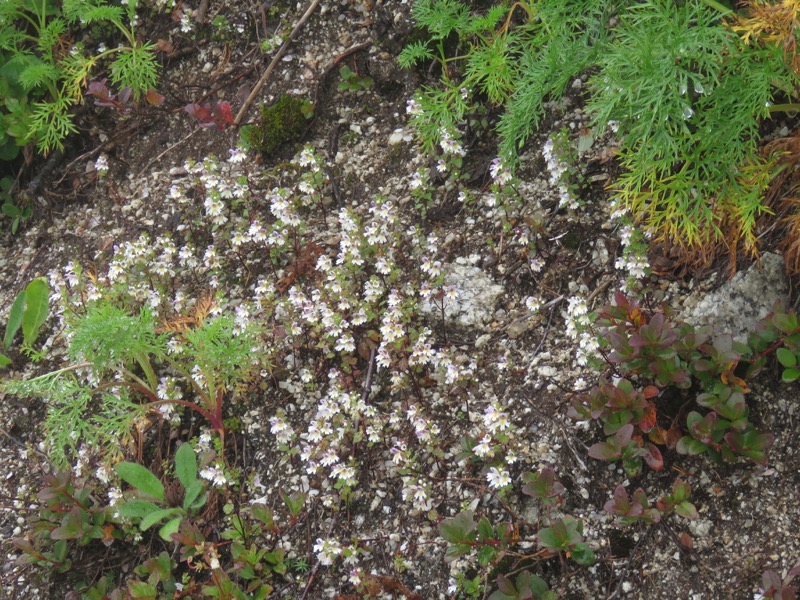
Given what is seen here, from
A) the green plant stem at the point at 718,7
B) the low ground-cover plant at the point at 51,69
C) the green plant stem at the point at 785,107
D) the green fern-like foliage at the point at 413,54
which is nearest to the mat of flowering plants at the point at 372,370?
the green fern-like foliage at the point at 413,54

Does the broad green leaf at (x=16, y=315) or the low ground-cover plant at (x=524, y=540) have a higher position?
the low ground-cover plant at (x=524, y=540)

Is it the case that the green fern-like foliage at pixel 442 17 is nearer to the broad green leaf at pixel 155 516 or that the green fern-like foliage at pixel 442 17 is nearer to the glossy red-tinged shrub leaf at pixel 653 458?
the glossy red-tinged shrub leaf at pixel 653 458

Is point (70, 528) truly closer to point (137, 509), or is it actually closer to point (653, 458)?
point (137, 509)

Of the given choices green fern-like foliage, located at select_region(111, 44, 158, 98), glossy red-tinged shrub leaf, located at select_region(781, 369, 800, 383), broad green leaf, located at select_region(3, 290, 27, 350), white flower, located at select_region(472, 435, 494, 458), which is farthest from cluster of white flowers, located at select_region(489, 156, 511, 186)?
broad green leaf, located at select_region(3, 290, 27, 350)

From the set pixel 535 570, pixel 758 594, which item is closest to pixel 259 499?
pixel 535 570

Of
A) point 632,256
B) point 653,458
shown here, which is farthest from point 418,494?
point 632,256

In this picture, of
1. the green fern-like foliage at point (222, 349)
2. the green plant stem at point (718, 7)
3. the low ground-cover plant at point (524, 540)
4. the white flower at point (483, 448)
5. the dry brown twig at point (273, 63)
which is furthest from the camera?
the dry brown twig at point (273, 63)

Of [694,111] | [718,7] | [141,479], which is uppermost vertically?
[718,7]
